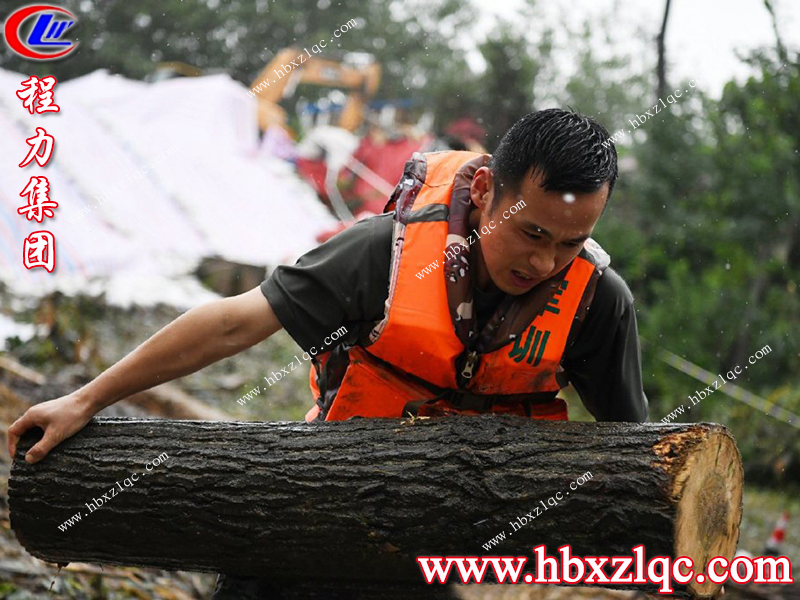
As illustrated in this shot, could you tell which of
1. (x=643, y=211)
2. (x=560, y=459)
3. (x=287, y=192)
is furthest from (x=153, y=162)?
(x=560, y=459)

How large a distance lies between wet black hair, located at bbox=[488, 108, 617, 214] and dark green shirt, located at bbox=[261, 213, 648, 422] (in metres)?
0.35

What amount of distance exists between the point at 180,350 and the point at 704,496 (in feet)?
4.51

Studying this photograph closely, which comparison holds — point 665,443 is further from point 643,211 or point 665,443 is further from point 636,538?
point 643,211

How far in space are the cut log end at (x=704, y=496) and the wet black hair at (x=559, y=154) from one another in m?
0.67

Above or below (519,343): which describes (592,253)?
above

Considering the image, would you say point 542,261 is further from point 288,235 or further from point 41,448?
point 288,235

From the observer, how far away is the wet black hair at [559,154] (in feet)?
7.18

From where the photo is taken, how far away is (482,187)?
2.46 m

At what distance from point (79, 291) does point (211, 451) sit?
195 inches

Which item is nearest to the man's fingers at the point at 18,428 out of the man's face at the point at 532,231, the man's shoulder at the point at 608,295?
the man's face at the point at 532,231

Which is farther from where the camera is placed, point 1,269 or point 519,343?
point 1,269

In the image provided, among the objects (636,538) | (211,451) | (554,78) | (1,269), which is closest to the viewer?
(636,538)

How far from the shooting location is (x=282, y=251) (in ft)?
26.9

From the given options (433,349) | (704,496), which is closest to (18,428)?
(433,349)
